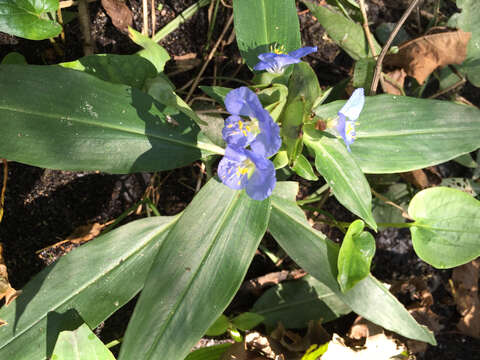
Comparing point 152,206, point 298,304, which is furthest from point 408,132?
point 152,206

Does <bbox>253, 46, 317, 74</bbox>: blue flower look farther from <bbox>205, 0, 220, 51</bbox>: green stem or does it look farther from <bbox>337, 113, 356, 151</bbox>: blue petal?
<bbox>205, 0, 220, 51</bbox>: green stem

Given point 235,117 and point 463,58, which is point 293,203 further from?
point 463,58

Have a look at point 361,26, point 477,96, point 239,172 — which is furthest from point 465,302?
point 239,172

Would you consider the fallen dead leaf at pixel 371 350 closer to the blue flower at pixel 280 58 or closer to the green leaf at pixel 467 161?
the green leaf at pixel 467 161

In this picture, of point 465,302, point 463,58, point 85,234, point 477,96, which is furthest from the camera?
point 477,96

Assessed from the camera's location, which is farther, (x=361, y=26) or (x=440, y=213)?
(x=361, y=26)

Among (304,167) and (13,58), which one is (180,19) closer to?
(13,58)

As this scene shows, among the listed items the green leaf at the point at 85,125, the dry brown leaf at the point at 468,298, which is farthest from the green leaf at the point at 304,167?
the dry brown leaf at the point at 468,298
